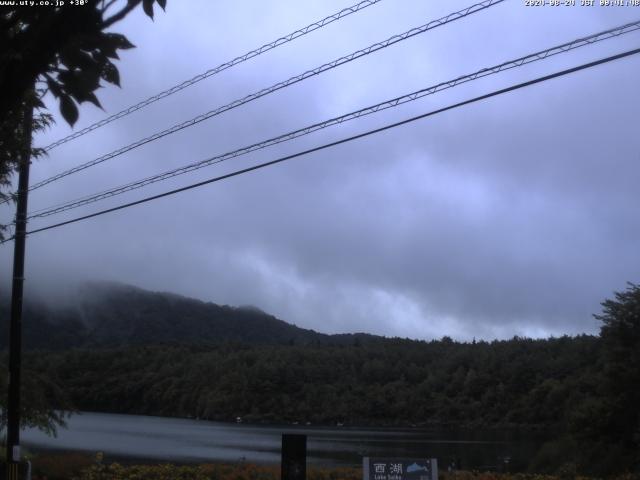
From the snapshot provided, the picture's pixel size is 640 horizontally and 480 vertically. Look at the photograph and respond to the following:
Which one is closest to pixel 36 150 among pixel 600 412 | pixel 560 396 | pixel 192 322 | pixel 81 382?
pixel 600 412

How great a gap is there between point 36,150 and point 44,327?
6704 centimetres

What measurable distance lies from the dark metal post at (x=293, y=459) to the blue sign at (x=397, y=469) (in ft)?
6.92

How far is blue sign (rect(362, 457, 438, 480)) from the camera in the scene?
12.4 metres

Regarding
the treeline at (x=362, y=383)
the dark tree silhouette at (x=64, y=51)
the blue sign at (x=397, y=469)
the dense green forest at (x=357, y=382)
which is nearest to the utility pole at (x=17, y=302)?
the blue sign at (x=397, y=469)

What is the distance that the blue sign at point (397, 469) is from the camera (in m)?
12.4

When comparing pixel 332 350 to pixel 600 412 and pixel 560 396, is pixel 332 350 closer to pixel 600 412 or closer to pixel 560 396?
pixel 560 396

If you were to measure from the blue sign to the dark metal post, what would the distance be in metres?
2.11

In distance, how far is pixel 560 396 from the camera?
59.8 m

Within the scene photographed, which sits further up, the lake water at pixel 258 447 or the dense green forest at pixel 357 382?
the dense green forest at pixel 357 382

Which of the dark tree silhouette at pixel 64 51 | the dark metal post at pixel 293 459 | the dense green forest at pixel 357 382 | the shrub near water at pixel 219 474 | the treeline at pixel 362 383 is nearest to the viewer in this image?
the dark tree silhouette at pixel 64 51

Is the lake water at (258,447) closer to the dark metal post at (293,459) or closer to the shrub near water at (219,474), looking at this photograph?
the shrub near water at (219,474)

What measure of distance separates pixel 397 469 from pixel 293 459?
2500mm

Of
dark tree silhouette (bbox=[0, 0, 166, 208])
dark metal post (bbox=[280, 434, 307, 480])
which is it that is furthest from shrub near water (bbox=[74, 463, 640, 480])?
dark tree silhouette (bbox=[0, 0, 166, 208])

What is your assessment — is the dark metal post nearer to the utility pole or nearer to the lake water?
the utility pole
